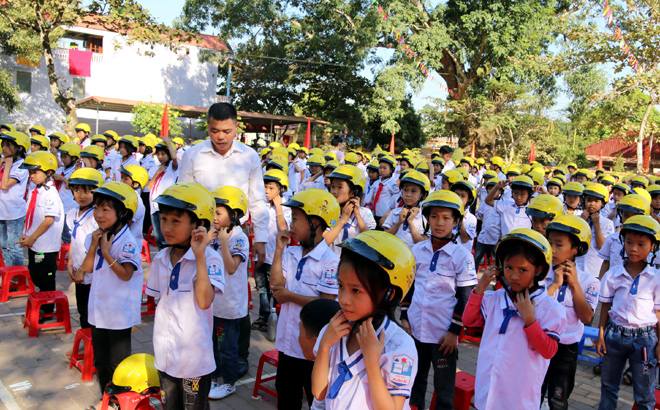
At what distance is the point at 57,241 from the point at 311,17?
2506 cm

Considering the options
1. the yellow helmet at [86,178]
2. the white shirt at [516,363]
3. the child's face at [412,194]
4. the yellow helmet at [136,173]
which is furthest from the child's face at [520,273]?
the yellow helmet at [136,173]

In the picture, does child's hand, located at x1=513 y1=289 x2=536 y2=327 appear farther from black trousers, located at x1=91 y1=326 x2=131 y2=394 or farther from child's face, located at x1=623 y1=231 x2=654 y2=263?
black trousers, located at x1=91 y1=326 x2=131 y2=394

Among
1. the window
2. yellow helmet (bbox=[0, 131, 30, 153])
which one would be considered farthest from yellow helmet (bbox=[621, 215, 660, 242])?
the window

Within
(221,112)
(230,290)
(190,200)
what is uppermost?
(221,112)

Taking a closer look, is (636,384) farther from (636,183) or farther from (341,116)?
(341,116)

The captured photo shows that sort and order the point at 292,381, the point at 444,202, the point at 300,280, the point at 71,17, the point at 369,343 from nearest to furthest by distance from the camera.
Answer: the point at 369,343, the point at 292,381, the point at 300,280, the point at 444,202, the point at 71,17

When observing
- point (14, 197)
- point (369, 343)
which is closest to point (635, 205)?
point (369, 343)

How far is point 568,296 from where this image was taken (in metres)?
3.91

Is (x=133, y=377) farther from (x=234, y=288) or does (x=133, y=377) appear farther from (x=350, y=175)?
(x=350, y=175)

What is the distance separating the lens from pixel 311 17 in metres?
28.4

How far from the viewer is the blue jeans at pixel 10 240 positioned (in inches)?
276

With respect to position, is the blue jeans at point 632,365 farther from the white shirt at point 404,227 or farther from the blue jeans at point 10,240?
the blue jeans at point 10,240

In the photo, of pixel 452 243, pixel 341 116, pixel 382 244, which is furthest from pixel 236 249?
pixel 341 116

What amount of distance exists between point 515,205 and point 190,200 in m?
5.76
